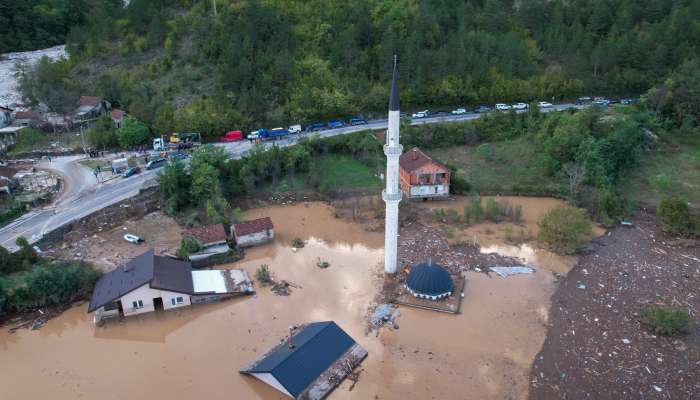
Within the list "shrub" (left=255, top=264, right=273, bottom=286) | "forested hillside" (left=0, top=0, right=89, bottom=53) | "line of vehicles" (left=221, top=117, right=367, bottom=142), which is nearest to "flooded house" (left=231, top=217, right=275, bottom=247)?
"shrub" (left=255, top=264, right=273, bottom=286)

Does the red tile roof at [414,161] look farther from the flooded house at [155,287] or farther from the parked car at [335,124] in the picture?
the flooded house at [155,287]

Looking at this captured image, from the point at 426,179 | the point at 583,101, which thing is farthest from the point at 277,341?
the point at 583,101

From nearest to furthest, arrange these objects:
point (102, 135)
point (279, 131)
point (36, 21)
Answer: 1. point (102, 135)
2. point (279, 131)
3. point (36, 21)

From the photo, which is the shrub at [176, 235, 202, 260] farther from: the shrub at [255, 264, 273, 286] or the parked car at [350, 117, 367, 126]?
the parked car at [350, 117, 367, 126]

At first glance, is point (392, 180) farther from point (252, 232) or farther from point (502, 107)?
point (502, 107)

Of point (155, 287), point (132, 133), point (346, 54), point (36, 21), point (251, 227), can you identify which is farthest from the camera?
point (36, 21)

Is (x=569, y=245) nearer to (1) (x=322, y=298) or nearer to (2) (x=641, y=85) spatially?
(1) (x=322, y=298)

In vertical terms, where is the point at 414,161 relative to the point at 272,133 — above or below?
below

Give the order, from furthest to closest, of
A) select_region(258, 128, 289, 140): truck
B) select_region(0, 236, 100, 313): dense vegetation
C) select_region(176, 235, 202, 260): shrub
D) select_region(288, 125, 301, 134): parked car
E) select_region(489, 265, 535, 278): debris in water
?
select_region(288, 125, 301, 134): parked car → select_region(258, 128, 289, 140): truck → select_region(176, 235, 202, 260): shrub → select_region(489, 265, 535, 278): debris in water → select_region(0, 236, 100, 313): dense vegetation
